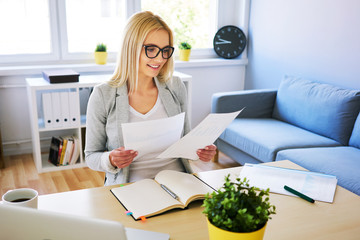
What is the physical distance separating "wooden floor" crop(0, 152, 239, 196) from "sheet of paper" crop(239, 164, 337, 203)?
173 cm

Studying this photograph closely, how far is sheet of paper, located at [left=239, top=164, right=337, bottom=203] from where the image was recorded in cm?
135

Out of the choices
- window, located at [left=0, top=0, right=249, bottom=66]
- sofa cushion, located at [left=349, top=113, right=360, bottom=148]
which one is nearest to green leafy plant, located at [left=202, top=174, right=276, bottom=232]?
sofa cushion, located at [left=349, top=113, right=360, bottom=148]

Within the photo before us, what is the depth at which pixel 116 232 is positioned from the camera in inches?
26.4

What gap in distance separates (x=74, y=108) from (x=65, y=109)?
7 cm

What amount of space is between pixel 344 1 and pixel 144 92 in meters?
1.99

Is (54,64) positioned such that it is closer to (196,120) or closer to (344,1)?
(196,120)

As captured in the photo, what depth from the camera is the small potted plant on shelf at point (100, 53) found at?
3.54m

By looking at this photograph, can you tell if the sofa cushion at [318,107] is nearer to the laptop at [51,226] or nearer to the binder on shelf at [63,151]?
the binder on shelf at [63,151]

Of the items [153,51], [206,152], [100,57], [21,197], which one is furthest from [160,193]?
[100,57]

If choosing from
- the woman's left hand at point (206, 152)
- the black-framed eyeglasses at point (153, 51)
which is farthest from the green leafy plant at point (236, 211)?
the black-framed eyeglasses at point (153, 51)

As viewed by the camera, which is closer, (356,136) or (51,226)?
(51,226)

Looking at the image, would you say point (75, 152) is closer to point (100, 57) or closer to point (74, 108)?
point (74, 108)

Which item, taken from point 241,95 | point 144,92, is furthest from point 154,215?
point 241,95

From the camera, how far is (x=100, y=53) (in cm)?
354
